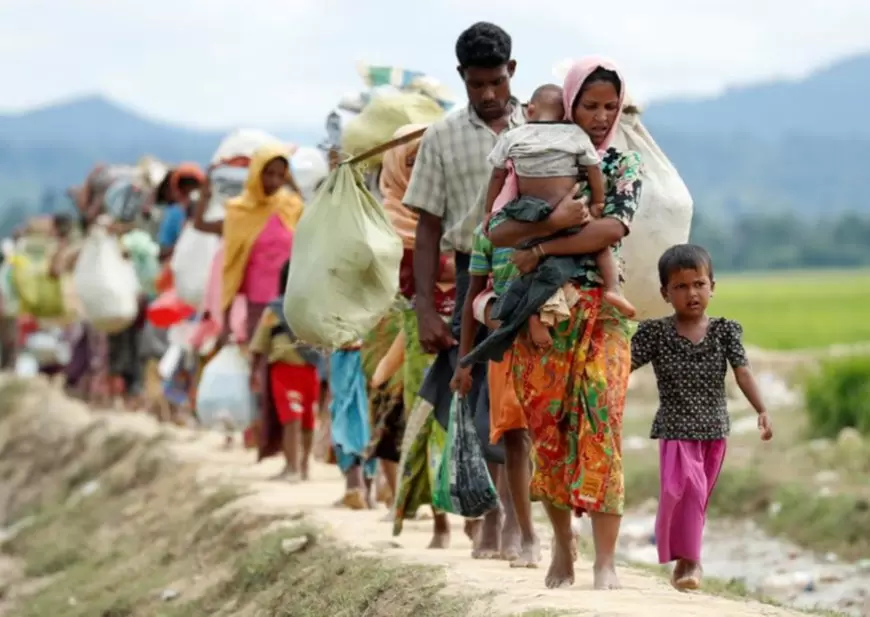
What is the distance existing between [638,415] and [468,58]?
1736cm

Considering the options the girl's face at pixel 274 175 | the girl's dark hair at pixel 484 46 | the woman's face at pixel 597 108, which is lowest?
the girl's face at pixel 274 175

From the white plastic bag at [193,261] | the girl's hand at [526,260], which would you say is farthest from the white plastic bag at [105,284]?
the girl's hand at [526,260]

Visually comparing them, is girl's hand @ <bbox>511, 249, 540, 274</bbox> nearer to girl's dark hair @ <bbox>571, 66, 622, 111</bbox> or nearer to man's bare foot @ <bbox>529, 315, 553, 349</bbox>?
man's bare foot @ <bbox>529, 315, 553, 349</bbox>

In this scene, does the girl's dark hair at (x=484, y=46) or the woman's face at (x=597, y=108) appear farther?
the girl's dark hair at (x=484, y=46)

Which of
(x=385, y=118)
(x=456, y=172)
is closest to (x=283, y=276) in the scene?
(x=385, y=118)

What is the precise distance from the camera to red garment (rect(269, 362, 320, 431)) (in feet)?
40.7

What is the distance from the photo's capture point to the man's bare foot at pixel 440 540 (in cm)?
920

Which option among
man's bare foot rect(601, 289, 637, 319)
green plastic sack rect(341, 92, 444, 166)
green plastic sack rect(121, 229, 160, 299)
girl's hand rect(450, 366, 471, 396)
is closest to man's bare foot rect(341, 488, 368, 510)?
green plastic sack rect(341, 92, 444, 166)

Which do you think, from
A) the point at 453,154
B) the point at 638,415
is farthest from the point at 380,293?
the point at 638,415

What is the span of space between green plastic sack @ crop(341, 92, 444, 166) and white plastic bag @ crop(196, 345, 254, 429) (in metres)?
3.15

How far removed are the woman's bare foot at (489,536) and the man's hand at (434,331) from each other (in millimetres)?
716

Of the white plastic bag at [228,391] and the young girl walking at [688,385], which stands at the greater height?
the young girl walking at [688,385]

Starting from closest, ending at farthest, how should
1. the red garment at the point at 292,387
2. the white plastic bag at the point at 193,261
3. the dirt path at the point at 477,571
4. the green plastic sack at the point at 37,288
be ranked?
the dirt path at the point at 477,571 → the red garment at the point at 292,387 → the white plastic bag at the point at 193,261 → the green plastic sack at the point at 37,288

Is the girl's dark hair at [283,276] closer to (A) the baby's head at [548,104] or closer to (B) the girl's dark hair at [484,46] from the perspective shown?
(B) the girl's dark hair at [484,46]
